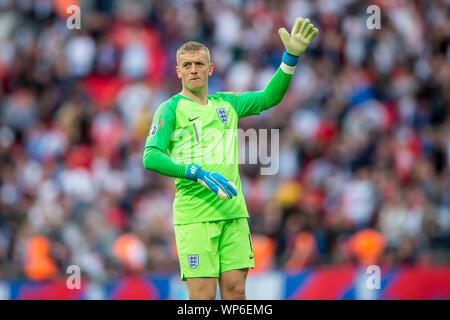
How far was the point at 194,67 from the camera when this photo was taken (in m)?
7.42

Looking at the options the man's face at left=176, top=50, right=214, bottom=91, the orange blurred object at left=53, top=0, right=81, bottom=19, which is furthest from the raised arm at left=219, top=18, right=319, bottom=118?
the orange blurred object at left=53, top=0, right=81, bottom=19

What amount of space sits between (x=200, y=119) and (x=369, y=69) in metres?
10.8

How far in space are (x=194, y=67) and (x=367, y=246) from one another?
707cm

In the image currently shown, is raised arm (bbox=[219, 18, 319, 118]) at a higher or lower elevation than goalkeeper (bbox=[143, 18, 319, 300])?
higher

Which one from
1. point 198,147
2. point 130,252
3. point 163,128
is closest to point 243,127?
point 130,252

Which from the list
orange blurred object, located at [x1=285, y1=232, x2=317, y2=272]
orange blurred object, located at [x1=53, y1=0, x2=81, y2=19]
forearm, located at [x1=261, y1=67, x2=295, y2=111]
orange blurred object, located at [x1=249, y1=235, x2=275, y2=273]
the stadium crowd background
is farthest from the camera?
orange blurred object, located at [x1=53, y1=0, x2=81, y2=19]

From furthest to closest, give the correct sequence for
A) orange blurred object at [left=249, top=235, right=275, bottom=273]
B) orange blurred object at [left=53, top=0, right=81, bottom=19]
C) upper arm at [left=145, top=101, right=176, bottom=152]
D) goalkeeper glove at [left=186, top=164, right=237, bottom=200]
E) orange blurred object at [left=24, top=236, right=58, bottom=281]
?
orange blurred object at [left=53, top=0, right=81, bottom=19] < orange blurred object at [left=24, top=236, right=58, bottom=281] < orange blurred object at [left=249, top=235, right=275, bottom=273] < upper arm at [left=145, top=101, right=176, bottom=152] < goalkeeper glove at [left=186, top=164, right=237, bottom=200]

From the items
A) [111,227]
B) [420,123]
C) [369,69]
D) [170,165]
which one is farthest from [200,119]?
[369,69]

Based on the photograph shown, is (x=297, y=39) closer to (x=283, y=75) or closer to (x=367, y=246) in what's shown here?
(x=283, y=75)

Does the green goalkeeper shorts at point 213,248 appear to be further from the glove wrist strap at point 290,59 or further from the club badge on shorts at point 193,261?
the glove wrist strap at point 290,59

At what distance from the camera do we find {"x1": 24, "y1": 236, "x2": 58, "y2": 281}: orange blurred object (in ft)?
45.5

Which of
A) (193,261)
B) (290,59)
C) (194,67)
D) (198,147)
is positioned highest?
(290,59)

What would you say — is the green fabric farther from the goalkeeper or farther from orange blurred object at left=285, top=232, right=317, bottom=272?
orange blurred object at left=285, top=232, right=317, bottom=272
